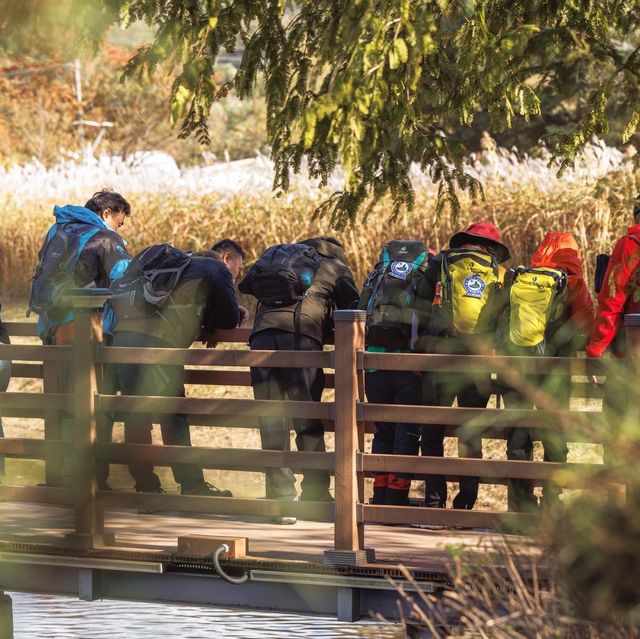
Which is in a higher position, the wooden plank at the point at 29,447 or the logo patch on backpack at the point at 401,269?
the logo patch on backpack at the point at 401,269

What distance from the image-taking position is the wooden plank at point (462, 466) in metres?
6.03

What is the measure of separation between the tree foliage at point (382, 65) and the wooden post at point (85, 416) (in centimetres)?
105

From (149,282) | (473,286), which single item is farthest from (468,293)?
(149,282)

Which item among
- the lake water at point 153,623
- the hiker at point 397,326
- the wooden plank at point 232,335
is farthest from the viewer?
the wooden plank at point 232,335

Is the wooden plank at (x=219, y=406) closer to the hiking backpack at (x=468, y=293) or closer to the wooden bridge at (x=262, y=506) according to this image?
the wooden bridge at (x=262, y=506)

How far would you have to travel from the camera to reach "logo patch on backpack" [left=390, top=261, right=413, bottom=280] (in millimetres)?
7504

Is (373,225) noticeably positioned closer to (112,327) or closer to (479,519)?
(112,327)

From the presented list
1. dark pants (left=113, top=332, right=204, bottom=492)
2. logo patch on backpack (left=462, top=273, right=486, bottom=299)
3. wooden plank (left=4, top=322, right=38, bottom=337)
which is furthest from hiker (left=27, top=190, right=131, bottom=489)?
logo patch on backpack (left=462, top=273, right=486, bottom=299)

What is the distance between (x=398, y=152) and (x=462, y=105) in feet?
1.63

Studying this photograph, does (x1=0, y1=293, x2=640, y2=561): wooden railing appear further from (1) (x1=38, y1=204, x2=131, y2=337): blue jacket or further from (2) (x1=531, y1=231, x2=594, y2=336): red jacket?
(1) (x1=38, y1=204, x2=131, y2=337): blue jacket

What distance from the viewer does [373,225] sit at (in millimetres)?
16688

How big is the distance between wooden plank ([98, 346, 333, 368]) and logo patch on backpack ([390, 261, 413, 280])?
3.75 feet

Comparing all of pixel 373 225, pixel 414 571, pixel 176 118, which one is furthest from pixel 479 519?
pixel 373 225

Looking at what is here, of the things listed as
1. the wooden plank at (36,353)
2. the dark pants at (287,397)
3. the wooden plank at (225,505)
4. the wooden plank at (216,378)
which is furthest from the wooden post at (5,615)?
the wooden plank at (216,378)
